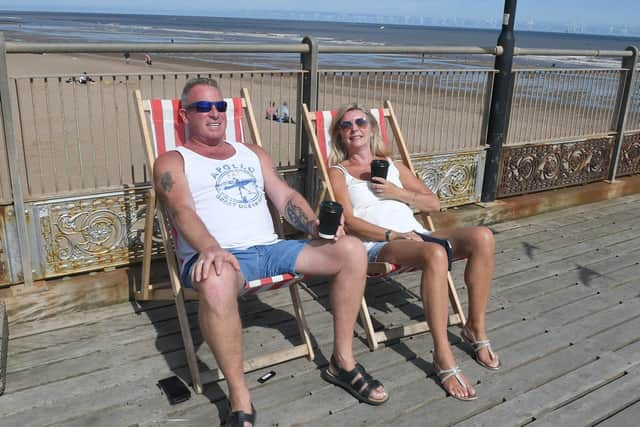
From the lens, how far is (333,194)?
11.1 ft

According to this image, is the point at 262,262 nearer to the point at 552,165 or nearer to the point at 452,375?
the point at 452,375

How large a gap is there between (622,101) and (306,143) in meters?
3.73

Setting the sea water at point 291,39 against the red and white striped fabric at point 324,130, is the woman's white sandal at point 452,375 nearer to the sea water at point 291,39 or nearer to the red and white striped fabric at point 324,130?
the red and white striped fabric at point 324,130

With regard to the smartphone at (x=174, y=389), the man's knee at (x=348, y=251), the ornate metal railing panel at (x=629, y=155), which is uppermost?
the man's knee at (x=348, y=251)

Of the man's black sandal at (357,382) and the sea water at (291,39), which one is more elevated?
the man's black sandal at (357,382)

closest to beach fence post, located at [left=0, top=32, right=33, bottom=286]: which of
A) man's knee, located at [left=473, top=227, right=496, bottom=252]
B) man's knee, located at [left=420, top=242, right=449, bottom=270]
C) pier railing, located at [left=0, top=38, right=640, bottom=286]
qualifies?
pier railing, located at [left=0, top=38, right=640, bottom=286]

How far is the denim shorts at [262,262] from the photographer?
8.98ft

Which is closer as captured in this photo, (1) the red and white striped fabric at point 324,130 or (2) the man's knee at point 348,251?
(2) the man's knee at point 348,251

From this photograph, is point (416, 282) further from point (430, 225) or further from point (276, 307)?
point (276, 307)

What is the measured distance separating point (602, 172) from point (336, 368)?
15.2ft

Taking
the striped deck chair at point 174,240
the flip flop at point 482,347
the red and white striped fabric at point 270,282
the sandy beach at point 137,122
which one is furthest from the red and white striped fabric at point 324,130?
the flip flop at point 482,347

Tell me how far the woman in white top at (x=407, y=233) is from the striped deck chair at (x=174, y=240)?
461mm

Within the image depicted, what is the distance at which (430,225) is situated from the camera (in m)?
3.71

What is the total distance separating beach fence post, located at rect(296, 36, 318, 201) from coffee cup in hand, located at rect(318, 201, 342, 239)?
4.92 ft
